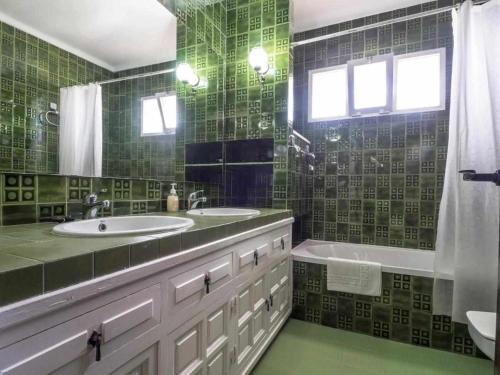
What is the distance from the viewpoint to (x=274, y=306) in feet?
5.95

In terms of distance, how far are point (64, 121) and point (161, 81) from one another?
729 millimetres

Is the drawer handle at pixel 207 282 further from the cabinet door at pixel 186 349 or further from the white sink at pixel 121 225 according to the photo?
the white sink at pixel 121 225

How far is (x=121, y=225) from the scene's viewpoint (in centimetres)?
125

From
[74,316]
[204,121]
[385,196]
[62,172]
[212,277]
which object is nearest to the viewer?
[74,316]

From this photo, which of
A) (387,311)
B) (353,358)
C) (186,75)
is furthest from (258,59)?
(353,358)

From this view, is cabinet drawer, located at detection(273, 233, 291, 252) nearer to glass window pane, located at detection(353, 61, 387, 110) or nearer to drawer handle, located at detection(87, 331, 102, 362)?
drawer handle, located at detection(87, 331, 102, 362)

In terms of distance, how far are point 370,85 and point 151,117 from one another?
2166 mm

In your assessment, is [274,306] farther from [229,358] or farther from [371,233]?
[371,233]

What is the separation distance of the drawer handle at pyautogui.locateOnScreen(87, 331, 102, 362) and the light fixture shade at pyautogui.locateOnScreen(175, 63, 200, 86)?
173 cm

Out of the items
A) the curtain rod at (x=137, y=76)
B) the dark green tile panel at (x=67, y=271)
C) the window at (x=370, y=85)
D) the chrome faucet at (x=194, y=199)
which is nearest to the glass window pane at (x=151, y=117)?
the curtain rod at (x=137, y=76)

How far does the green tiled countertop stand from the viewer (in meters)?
0.49

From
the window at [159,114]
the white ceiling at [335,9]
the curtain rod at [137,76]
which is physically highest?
the white ceiling at [335,9]

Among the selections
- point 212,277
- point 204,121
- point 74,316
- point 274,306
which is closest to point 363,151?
point 204,121

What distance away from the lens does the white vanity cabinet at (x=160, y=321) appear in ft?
1.72
